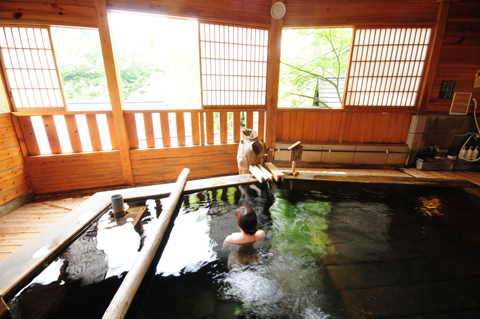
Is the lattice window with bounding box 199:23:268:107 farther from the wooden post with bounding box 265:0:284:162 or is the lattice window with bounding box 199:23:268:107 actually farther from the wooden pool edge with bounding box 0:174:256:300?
the wooden pool edge with bounding box 0:174:256:300

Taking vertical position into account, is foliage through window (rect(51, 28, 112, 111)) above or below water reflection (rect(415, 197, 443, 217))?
above

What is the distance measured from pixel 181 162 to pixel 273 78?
9.27 ft

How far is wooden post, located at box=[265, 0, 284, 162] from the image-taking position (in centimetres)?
461

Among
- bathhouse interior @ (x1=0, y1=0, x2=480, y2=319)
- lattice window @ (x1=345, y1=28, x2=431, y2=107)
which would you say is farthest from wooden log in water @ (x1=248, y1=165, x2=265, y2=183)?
lattice window @ (x1=345, y1=28, x2=431, y2=107)

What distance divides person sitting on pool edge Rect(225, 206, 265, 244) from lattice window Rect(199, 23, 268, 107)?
3168mm

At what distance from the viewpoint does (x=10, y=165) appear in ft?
11.8

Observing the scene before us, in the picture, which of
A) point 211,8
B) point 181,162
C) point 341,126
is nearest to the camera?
point 211,8

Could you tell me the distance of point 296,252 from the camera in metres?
2.44

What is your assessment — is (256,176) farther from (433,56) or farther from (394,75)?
(433,56)

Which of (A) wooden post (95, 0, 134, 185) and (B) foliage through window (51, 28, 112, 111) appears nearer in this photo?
(A) wooden post (95, 0, 134, 185)

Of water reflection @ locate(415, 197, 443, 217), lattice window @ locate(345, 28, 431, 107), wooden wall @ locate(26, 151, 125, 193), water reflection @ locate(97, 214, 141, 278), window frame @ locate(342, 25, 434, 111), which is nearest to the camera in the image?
water reflection @ locate(97, 214, 141, 278)

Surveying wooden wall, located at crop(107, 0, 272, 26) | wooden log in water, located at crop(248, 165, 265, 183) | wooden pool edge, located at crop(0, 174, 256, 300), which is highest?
wooden wall, located at crop(107, 0, 272, 26)

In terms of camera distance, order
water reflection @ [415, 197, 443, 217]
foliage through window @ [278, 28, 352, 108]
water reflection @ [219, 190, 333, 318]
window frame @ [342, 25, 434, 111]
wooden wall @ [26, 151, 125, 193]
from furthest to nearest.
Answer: foliage through window @ [278, 28, 352, 108]
window frame @ [342, 25, 434, 111]
wooden wall @ [26, 151, 125, 193]
water reflection @ [415, 197, 443, 217]
water reflection @ [219, 190, 333, 318]

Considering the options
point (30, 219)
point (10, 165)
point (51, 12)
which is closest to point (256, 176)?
point (30, 219)
